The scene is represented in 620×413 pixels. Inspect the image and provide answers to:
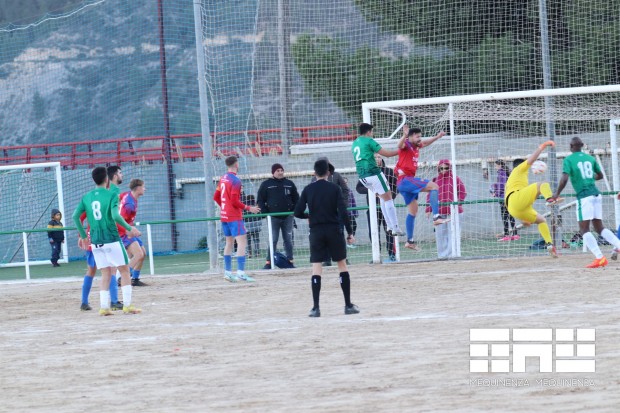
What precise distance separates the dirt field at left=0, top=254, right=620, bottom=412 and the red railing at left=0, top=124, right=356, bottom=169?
9775 millimetres

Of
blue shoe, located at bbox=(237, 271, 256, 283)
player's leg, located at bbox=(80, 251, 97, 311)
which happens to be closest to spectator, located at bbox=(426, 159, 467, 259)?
blue shoe, located at bbox=(237, 271, 256, 283)

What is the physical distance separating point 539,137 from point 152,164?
13.2m

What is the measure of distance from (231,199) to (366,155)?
256 cm

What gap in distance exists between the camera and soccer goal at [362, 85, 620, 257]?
20.0 meters

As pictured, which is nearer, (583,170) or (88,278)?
(88,278)

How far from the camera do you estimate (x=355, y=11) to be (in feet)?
81.6

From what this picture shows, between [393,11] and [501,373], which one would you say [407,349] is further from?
[393,11]

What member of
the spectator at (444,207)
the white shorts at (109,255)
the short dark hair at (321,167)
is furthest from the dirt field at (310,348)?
the spectator at (444,207)

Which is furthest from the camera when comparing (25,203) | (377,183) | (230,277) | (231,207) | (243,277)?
(25,203)

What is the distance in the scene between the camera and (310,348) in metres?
9.63

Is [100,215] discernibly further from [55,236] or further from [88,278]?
[55,236]

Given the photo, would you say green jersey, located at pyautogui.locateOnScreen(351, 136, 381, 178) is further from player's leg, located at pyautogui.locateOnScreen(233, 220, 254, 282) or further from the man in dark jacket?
the man in dark jacket

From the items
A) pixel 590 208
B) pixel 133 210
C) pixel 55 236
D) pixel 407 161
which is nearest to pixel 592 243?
pixel 590 208

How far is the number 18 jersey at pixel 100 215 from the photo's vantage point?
43.2 ft
